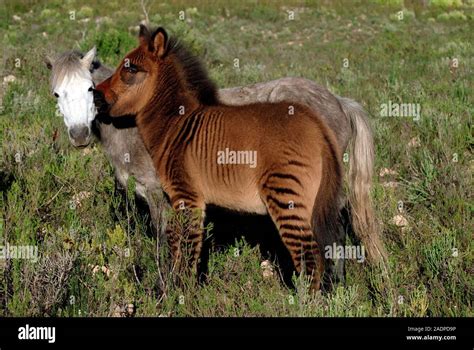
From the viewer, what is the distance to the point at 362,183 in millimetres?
6070

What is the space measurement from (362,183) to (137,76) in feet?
7.62

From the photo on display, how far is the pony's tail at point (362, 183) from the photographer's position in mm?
5781

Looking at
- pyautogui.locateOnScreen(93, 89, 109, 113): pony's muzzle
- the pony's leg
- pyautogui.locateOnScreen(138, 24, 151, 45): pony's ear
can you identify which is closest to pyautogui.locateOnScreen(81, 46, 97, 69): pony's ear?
pyautogui.locateOnScreen(93, 89, 109, 113): pony's muzzle

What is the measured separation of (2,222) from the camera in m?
6.05

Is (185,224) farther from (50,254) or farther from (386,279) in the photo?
(386,279)

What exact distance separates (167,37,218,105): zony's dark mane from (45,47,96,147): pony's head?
88 cm

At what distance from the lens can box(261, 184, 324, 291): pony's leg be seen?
4.79 meters

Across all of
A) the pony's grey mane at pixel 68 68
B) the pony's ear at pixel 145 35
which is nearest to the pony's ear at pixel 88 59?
the pony's grey mane at pixel 68 68

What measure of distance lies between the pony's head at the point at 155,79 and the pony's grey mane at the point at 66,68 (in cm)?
51

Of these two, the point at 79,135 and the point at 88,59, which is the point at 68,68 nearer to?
the point at 88,59

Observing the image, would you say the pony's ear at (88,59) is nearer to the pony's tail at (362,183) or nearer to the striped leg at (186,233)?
the striped leg at (186,233)
